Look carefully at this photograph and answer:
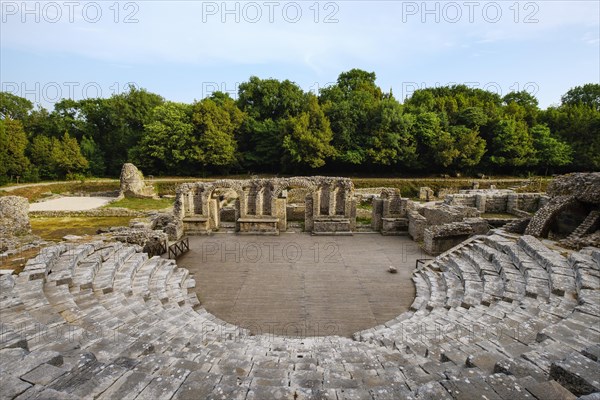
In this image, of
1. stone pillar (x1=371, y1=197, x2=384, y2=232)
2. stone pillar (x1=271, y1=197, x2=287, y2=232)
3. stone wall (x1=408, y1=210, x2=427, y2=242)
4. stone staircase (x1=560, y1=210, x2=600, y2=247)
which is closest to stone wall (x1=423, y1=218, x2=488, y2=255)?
stone wall (x1=408, y1=210, x2=427, y2=242)

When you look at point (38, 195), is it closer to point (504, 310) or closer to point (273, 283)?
point (273, 283)

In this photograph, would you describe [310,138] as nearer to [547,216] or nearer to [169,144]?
[169,144]

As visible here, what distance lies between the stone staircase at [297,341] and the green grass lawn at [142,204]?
1363 cm

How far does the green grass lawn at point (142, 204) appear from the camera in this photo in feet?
76.6

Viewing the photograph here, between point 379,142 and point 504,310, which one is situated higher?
point 379,142

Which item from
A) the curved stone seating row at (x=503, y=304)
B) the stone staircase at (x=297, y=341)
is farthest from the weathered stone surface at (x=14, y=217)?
the curved stone seating row at (x=503, y=304)

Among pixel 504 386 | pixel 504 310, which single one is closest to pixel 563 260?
pixel 504 310

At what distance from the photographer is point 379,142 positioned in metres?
32.5

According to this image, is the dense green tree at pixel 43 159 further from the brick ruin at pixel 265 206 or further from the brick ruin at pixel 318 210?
the brick ruin at pixel 318 210

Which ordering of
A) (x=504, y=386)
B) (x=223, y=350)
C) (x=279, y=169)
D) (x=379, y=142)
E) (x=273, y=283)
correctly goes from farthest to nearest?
(x=279, y=169)
(x=379, y=142)
(x=273, y=283)
(x=223, y=350)
(x=504, y=386)

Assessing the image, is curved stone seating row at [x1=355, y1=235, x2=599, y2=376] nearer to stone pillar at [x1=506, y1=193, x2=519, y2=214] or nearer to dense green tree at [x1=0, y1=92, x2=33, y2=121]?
stone pillar at [x1=506, y1=193, x2=519, y2=214]

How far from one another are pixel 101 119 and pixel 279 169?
26040 millimetres

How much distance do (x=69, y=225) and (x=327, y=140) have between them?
2308cm

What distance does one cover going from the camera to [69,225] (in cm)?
1677
